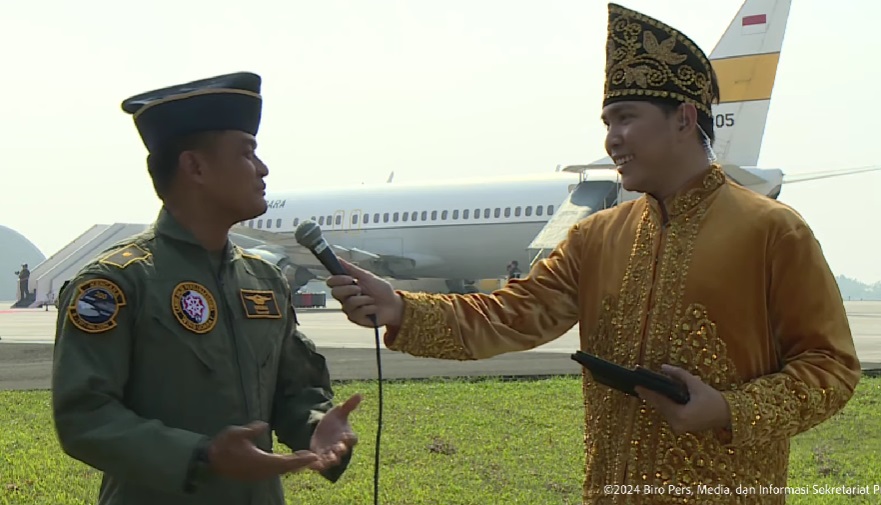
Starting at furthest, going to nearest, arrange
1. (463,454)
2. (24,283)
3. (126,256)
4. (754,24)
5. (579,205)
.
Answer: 1. (24,283)
2. (579,205)
3. (754,24)
4. (463,454)
5. (126,256)

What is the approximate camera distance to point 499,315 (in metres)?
2.59

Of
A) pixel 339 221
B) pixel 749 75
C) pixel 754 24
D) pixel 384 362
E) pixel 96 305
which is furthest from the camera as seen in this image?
pixel 339 221

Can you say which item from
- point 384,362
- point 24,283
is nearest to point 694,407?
point 384,362

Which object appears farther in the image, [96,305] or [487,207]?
[487,207]

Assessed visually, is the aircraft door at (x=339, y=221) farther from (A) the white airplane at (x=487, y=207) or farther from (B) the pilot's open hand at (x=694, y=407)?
(B) the pilot's open hand at (x=694, y=407)

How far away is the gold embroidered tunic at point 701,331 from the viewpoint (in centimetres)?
Answer: 221

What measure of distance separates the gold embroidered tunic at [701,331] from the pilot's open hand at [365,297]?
0.15ft

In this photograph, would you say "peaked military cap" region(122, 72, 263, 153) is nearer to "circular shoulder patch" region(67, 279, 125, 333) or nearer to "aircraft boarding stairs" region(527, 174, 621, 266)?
"circular shoulder patch" region(67, 279, 125, 333)

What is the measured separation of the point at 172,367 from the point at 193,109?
1.76ft

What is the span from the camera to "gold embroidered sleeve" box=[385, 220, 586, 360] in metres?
2.51

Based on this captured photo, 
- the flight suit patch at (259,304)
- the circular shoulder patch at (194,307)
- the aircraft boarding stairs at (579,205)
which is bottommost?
the aircraft boarding stairs at (579,205)

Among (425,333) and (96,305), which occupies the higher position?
(96,305)

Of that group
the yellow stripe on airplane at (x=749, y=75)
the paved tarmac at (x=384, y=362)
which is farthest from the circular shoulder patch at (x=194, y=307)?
the yellow stripe on airplane at (x=749, y=75)

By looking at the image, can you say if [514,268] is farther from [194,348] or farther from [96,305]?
[96,305]
